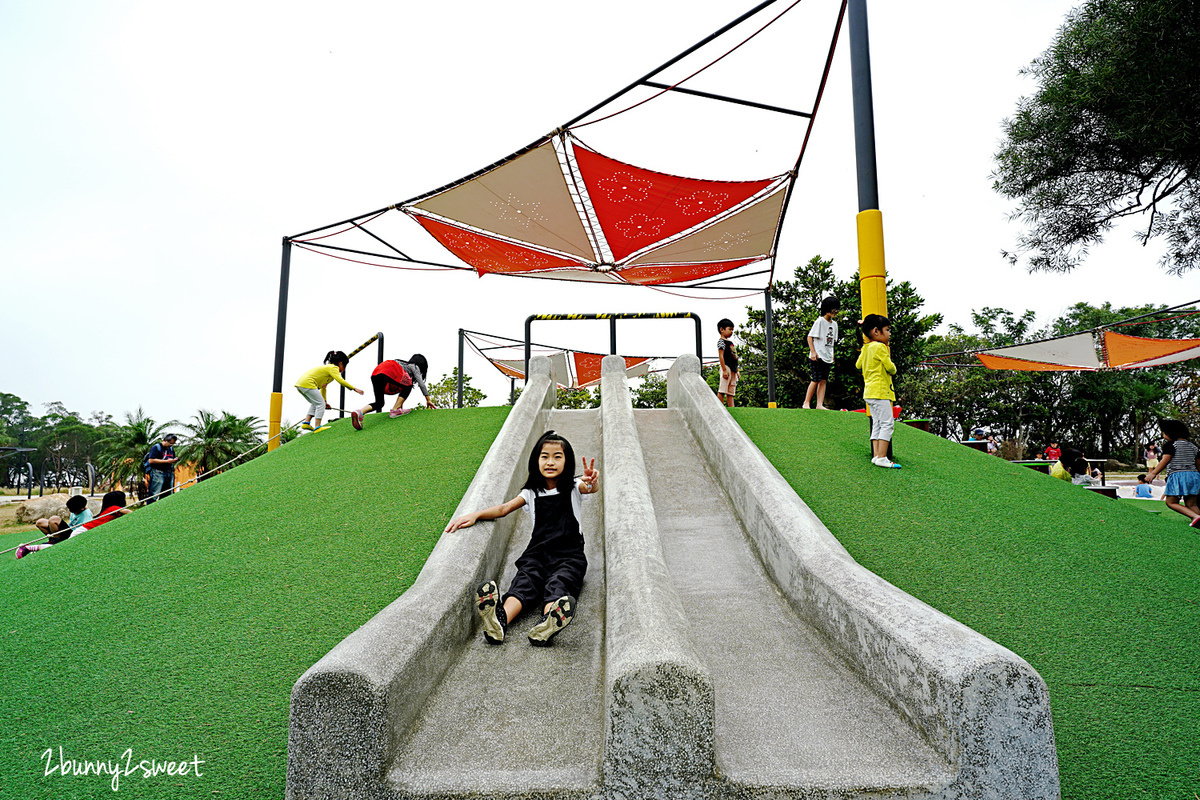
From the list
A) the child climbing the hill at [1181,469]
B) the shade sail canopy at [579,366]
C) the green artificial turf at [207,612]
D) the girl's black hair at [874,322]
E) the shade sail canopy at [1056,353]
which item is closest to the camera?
the green artificial turf at [207,612]

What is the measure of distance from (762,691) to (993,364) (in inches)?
685

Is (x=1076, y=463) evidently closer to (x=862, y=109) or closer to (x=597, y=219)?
(x=862, y=109)

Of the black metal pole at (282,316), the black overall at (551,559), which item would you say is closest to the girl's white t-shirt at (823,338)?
the black overall at (551,559)

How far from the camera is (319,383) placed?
335 inches

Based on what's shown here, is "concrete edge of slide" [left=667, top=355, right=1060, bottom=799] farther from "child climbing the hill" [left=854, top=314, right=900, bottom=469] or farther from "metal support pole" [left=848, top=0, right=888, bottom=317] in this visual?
"metal support pole" [left=848, top=0, right=888, bottom=317]

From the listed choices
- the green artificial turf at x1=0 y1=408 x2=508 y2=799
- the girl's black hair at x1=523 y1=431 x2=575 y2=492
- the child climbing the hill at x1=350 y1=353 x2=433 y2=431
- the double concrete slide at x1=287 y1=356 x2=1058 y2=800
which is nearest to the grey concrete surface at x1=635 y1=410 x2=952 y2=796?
the double concrete slide at x1=287 y1=356 x2=1058 y2=800

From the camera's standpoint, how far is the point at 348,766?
83.2 inches

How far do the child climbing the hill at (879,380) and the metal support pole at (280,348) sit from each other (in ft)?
26.6

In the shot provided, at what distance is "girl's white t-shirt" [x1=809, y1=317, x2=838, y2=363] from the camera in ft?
25.6

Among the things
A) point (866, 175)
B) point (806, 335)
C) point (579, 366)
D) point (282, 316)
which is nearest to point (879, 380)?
point (866, 175)

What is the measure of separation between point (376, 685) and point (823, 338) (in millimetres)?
6987

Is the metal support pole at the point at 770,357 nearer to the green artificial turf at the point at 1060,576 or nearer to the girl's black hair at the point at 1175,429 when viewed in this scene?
the green artificial turf at the point at 1060,576

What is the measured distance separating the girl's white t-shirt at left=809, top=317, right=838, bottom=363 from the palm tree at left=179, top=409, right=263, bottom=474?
2523cm

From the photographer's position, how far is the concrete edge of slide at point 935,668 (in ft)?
6.68
